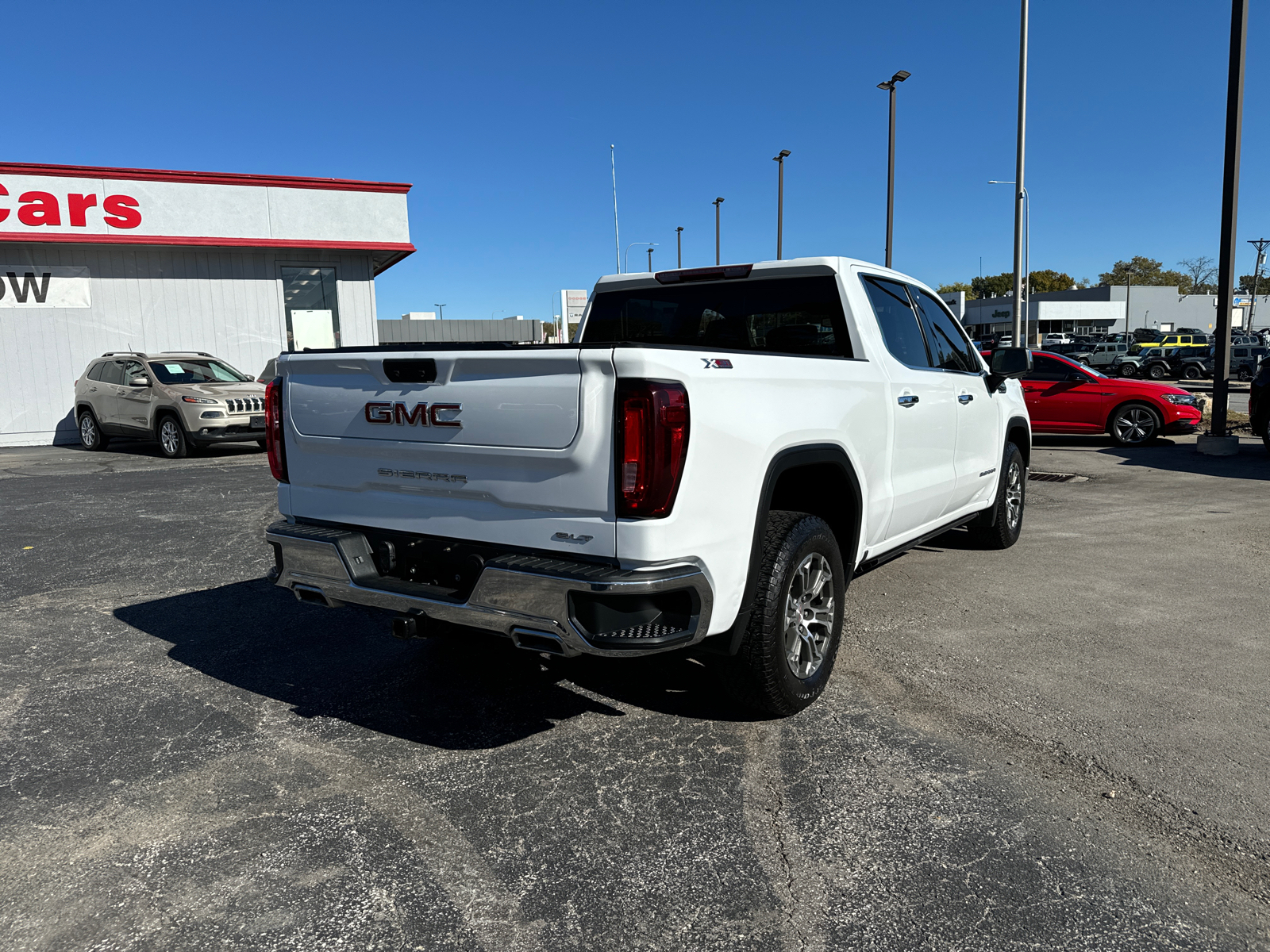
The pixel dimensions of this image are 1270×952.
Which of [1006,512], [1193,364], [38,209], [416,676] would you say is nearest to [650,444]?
[416,676]

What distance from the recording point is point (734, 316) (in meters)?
5.02

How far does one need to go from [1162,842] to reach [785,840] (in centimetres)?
118

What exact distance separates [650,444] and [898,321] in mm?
2680

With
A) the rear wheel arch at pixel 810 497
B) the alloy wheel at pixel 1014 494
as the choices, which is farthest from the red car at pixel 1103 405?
the rear wheel arch at pixel 810 497

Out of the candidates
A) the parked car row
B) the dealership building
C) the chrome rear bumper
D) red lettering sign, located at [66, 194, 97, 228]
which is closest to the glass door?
the dealership building

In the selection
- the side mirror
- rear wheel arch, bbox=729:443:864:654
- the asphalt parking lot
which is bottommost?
the asphalt parking lot

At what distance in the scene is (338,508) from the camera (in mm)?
3877

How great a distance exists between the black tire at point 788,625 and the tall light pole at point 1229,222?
1131 centimetres

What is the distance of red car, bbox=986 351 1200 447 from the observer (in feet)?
46.3

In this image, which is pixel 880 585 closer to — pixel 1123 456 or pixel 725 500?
pixel 725 500

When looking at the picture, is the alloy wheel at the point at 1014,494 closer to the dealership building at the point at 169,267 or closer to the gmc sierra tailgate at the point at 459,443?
the gmc sierra tailgate at the point at 459,443

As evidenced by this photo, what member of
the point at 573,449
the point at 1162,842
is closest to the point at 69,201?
the point at 573,449

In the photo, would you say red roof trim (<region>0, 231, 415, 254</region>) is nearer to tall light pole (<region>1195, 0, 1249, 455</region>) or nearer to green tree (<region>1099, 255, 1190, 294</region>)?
tall light pole (<region>1195, 0, 1249, 455</region>)

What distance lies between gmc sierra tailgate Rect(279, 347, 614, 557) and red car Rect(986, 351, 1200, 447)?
13.3 m
